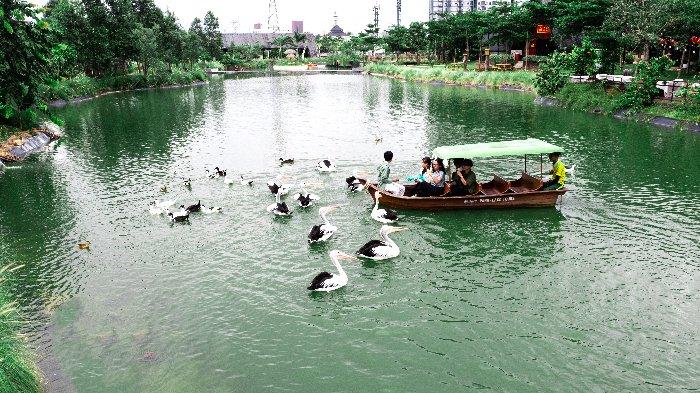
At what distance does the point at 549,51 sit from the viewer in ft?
286

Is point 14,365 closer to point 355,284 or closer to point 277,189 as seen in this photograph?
point 355,284

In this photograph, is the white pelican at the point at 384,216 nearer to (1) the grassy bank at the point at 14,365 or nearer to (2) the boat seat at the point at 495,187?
(2) the boat seat at the point at 495,187

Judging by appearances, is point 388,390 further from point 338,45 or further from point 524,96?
point 338,45

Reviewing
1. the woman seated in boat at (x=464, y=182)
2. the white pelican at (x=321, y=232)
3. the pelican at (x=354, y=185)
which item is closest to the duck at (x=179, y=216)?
the white pelican at (x=321, y=232)

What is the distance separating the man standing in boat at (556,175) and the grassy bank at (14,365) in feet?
61.1

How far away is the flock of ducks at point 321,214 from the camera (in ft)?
50.7

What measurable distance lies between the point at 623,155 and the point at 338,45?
134603 millimetres

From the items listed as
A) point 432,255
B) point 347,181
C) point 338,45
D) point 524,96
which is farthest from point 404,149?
point 338,45

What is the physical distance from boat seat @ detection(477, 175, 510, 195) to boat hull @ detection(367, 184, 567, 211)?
0.51 metres

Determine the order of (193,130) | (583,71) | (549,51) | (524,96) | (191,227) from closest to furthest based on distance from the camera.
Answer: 1. (191,227)
2. (193,130)
3. (583,71)
4. (524,96)
5. (549,51)

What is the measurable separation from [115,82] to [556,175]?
231 ft

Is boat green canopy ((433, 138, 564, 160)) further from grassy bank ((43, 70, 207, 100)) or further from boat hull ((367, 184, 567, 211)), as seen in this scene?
grassy bank ((43, 70, 207, 100))

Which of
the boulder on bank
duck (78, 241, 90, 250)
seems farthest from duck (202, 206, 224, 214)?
the boulder on bank

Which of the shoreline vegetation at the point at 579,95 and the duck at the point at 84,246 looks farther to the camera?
the shoreline vegetation at the point at 579,95
